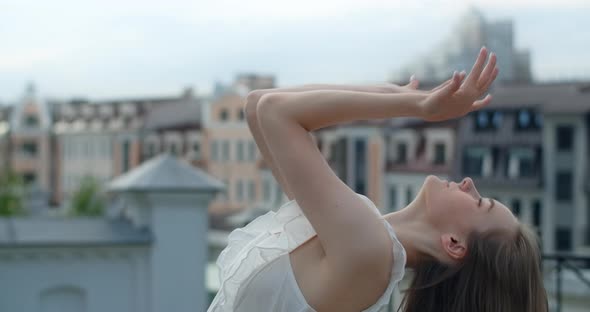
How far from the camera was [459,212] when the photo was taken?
5.41 ft

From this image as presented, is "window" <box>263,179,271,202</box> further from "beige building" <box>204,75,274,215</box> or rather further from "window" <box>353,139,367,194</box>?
"window" <box>353,139,367,194</box>

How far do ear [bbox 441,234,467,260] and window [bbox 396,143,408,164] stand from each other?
32.4m

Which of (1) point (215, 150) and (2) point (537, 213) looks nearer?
(2) point (537, 213)

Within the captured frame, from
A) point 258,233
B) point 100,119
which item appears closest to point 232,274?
point 258,233

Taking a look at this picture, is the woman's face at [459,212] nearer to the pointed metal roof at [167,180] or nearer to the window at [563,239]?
the pointed metal roof at [167,180]

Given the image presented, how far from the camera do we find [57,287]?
5.01 m

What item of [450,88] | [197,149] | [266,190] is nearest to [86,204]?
[197,149]

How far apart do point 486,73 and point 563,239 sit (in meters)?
29.8

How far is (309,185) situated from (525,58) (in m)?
41.9

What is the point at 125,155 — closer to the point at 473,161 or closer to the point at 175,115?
the point at 175,115

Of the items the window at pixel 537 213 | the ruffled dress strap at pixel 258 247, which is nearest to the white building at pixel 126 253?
the ruffled dress strap at pixel 258 247

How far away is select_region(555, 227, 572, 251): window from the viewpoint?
97.9ft

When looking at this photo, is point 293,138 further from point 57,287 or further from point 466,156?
point 466,156

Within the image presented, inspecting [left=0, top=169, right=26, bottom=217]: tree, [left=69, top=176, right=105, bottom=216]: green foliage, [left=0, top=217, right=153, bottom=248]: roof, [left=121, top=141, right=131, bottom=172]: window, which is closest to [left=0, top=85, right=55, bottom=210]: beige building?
[left=121, top=141, right=131, bottom=172]: window
